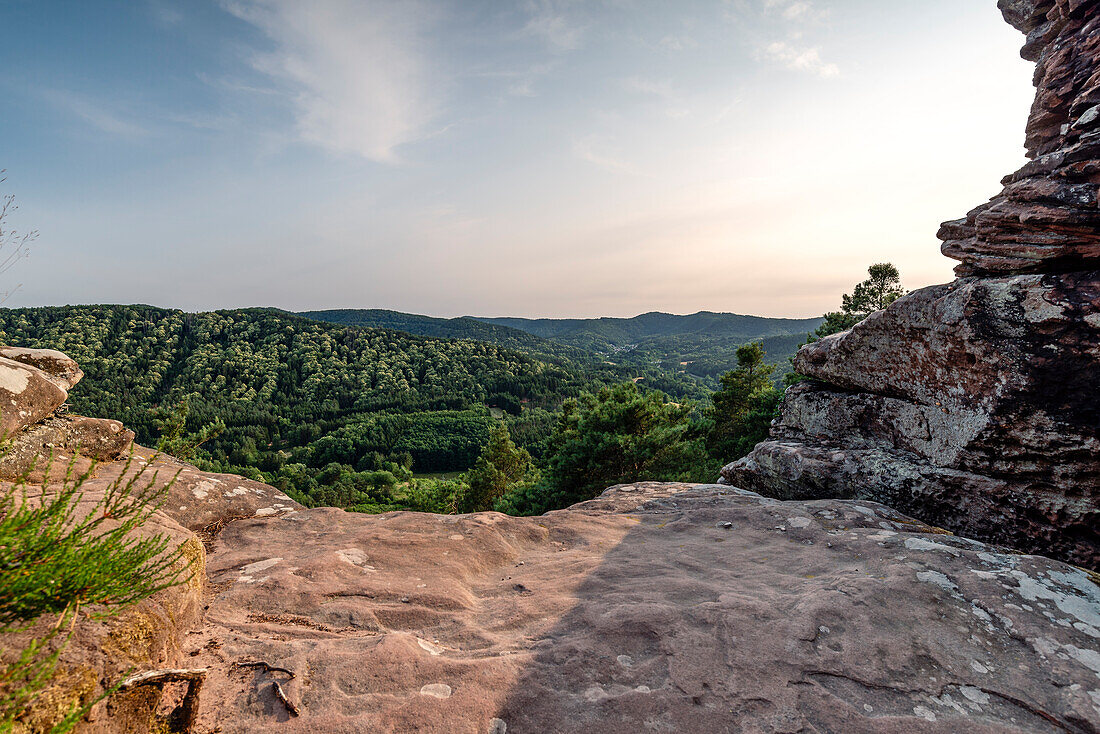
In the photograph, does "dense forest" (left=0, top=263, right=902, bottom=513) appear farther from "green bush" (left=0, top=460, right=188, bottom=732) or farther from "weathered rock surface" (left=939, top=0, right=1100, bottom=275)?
"green bush" (left=0, top=460, right=188, bottom=732)

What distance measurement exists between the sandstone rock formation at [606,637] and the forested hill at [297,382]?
250 feet

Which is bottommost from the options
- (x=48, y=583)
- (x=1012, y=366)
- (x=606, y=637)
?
(x=606, y=637)

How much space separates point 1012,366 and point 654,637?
681cm

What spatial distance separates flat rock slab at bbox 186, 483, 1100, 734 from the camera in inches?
122

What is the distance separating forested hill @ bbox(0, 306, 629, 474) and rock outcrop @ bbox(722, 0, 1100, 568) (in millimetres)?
74081

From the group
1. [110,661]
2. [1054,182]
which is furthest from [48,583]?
[1054,182]

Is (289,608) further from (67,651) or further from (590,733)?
(590,733)

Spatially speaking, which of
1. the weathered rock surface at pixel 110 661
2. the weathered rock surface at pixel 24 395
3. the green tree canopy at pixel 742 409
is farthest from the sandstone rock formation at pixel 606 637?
→ the green tree canopy at pixel 742 409

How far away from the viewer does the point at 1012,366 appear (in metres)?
6.51

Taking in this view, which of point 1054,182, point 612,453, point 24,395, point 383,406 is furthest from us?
point 383,406

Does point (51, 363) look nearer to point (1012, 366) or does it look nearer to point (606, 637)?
point (606, 637)

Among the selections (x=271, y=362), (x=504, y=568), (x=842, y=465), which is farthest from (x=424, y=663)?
(x=271, y=362)

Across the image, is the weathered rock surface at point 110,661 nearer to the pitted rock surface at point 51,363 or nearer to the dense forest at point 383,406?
the pitted rock surface at point 51,363

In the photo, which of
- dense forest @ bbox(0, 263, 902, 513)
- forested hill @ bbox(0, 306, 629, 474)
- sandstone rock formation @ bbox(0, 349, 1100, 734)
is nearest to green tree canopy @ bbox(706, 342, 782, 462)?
dense forest @ bbox(0, 263, 902, 513)
